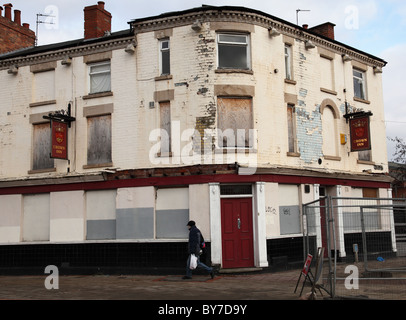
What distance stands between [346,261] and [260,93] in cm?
830

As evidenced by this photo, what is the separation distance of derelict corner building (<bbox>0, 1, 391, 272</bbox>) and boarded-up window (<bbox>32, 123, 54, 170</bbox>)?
0.05 m

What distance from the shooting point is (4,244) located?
20078mm

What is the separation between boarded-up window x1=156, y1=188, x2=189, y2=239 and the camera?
57.8ft

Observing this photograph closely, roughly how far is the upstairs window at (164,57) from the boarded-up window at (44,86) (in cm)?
525

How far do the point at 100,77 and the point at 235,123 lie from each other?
6.29m

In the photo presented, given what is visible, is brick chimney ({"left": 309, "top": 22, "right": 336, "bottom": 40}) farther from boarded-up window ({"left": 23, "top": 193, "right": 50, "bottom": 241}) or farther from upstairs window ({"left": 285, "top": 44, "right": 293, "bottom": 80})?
boarded-up window ({"left": 23, "top": 193, "right": 50, "bottom": 241})

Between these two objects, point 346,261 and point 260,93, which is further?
point 260,93

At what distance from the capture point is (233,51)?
1822 cm

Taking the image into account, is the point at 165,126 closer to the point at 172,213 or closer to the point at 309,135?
the point at 172,213

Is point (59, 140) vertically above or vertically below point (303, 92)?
below

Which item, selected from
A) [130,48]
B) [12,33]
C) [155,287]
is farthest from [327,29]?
[12,33]
